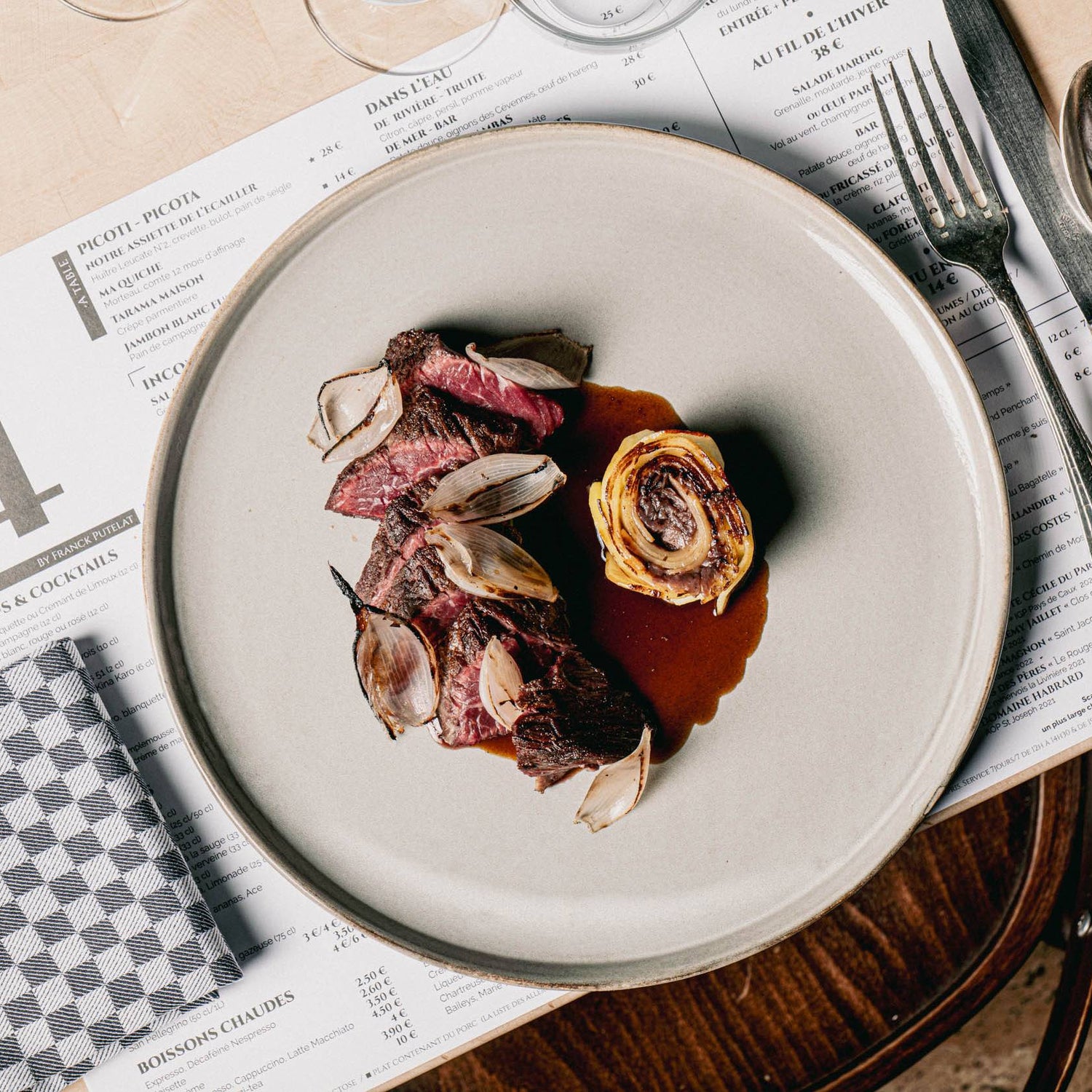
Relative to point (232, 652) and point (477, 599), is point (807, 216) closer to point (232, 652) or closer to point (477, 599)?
point (477, 599)

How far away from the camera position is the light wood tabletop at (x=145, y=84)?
112 cm

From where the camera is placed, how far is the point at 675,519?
104 centimetres

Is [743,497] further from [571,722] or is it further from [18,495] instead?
[18,495]

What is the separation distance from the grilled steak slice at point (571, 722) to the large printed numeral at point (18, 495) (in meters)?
0.73

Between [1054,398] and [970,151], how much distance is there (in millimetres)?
346

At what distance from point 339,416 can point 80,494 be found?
0.41 metres

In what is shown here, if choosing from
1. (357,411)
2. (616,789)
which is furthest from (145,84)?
(616,789)

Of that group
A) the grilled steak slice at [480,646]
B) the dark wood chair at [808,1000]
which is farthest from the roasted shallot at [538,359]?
the dark wood chair at [808,1000]

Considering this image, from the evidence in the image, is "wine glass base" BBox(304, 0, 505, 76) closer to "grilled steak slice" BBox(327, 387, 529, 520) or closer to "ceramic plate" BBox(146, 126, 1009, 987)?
"ceramic plate" BBox(146, 126, 1009, 987)

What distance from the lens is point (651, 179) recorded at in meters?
1.06

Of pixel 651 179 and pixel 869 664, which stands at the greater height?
pixel 651 179

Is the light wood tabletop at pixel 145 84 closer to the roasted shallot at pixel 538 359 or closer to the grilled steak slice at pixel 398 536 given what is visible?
the roasted shallot at pixel 538 359

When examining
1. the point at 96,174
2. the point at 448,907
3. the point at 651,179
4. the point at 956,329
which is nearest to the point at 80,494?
the point at 96,174

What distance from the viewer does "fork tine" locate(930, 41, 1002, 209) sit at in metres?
1.09
